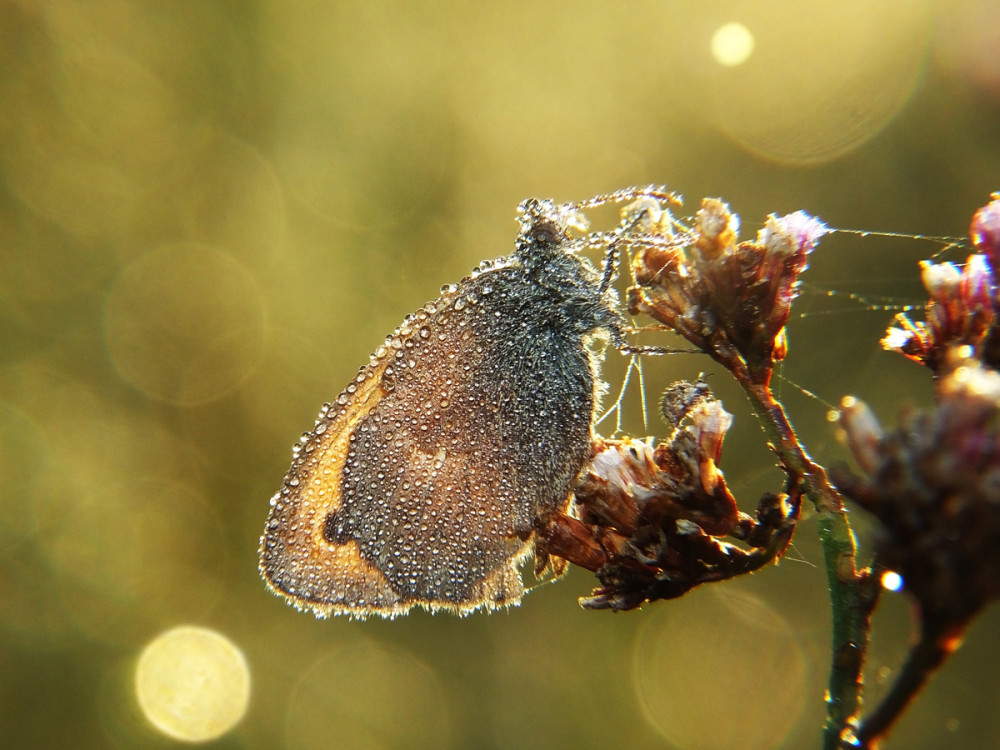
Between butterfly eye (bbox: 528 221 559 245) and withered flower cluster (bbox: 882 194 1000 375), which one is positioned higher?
butterfly eye (bbox: 528 221 559 245)

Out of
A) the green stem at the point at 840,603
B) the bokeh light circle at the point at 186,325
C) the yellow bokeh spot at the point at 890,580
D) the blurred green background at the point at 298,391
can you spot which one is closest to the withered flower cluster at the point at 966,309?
the green stem at the point at 840,603

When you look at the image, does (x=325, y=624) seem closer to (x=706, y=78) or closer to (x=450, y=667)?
(x=450, y=667)

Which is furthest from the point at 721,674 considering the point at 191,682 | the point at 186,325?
the point at 186,325

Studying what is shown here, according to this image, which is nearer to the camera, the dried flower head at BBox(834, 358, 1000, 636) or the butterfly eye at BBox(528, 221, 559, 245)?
the dried flower head at BBox(834, 358, 1000, 636)

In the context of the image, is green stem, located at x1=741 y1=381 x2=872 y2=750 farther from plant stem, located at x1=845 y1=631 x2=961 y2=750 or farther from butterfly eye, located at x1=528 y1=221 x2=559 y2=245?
butterfly eye, located at x1=528 y1=221 x2=559 y2=245

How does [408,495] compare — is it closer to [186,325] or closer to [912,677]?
[912,677]

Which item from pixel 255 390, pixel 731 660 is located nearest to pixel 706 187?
pixel 731 660

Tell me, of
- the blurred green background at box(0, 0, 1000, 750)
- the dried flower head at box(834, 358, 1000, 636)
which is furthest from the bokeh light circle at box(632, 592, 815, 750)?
the dried flower head at box(834, 358, 1000, 636)
